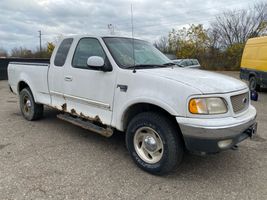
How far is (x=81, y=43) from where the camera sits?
4.39m

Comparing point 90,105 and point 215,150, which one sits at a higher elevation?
point 90,105

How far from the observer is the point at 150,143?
3.36 metres

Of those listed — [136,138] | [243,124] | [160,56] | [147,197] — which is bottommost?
[147,197]

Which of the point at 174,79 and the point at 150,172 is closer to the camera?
the point at 174,79

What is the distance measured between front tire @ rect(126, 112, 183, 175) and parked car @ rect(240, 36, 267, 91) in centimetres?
840

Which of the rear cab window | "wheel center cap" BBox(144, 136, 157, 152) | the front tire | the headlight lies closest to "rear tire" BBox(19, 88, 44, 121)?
the rear cab window

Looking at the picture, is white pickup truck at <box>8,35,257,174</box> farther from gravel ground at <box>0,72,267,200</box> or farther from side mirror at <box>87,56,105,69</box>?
gravel ground at <box>0,72,267,200</box>

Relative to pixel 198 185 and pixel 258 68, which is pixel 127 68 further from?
pixel 258 68

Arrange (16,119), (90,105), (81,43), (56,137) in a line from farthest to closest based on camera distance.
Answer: (16,119) < (56,137) < (81,43) < (90,105)

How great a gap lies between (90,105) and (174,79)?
1.65m

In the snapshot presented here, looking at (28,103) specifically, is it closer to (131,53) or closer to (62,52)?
(62,52)

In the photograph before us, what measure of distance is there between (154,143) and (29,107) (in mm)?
3847

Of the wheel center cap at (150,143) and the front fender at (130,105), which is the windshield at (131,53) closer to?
the front fender at (130,105)

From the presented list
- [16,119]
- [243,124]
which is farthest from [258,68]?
[16,119]
